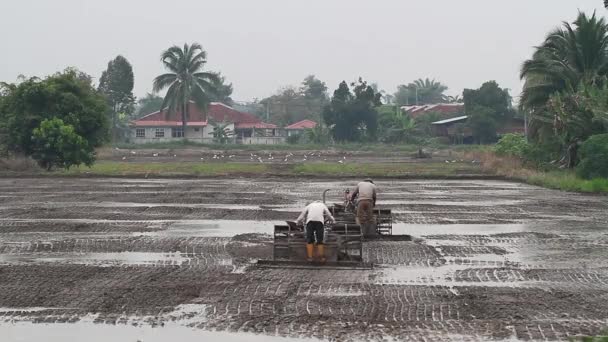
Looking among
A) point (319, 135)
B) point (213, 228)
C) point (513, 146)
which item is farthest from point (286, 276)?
point (319, 135)

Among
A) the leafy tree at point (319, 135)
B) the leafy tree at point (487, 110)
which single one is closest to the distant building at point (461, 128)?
the leafy tree at point (487, 110)

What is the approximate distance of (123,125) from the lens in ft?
292

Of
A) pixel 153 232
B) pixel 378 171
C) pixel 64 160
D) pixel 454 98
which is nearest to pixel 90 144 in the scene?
pixel 64 160

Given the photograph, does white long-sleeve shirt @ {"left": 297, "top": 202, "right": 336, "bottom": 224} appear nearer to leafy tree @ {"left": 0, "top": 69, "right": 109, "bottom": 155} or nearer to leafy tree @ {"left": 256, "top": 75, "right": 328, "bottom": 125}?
leafy tree @ {"left": 0, "top": 69, "right": 109, "bottom": 155}

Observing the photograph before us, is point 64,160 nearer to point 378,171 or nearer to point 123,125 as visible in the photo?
point 378,171

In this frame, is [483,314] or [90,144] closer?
[483,314]

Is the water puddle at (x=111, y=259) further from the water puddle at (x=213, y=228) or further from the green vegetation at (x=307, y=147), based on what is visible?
the green vegetation at (x=307, y=147)

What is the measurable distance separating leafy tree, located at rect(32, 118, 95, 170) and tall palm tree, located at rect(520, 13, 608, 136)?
67.5 ft

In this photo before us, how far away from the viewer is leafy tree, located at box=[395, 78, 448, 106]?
14100cm

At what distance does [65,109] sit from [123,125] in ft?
152

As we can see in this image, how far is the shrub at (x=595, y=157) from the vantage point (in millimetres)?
33156

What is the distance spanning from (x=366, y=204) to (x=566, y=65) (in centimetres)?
2487

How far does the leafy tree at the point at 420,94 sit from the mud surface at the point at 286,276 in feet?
377

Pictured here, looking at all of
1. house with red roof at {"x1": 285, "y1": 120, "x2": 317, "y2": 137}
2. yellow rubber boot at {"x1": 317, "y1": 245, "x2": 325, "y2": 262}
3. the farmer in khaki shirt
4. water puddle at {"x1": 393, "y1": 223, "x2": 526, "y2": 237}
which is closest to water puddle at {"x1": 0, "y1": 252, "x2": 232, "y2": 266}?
yellow rubber boot at {"x1": 317, "y1": 245, "x2": 325, "y2": 262}
